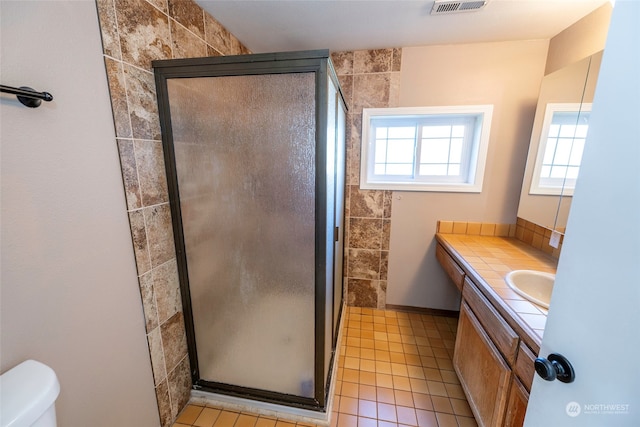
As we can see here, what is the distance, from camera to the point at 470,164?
2197 millimetres

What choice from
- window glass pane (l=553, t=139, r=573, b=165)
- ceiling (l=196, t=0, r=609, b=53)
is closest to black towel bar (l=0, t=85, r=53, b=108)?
ceiling (l=196, t=0, r=609, b=53)

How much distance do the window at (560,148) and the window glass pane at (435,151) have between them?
2.13 feet

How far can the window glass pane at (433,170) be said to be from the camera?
2296mm

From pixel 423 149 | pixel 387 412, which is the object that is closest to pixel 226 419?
pixel 387 412

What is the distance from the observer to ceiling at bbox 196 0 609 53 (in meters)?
1.45

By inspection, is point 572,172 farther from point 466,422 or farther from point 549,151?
point 466,422

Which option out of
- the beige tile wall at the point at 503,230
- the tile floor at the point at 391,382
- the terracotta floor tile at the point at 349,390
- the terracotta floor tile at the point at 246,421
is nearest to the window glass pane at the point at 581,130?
the beige tile wall at the point at 503,230

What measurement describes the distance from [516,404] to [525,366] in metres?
0.20

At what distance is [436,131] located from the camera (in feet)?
7.36

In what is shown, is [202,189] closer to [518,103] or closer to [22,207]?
[22,207]

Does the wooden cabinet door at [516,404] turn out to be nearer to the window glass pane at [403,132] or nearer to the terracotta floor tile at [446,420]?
the terracotta floor tile at [446,420]

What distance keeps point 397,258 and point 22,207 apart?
2368mm

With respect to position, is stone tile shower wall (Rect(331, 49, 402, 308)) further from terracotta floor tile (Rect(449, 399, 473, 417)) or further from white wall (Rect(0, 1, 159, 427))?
white wall (Rect(0, 1, 159, 427))

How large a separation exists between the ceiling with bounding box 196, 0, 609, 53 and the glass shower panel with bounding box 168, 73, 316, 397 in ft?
2.37
